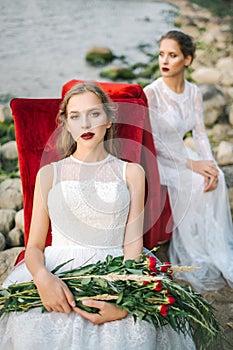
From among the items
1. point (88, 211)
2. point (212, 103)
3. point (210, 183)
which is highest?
point (88, 211)

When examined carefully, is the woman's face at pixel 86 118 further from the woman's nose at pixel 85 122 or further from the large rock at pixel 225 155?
the large rock at pixel 225 155

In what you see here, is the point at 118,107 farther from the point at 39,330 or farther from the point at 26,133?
the point at 39,330

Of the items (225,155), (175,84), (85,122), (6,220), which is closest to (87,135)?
(85,122)

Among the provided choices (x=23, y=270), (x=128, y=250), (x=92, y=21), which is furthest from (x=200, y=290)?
(x=92, y=21)

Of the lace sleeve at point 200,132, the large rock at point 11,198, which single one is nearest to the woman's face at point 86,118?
the lace sleeve at point 200,132

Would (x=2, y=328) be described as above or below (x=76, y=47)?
below

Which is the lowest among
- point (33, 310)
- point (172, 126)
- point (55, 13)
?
point (33, 310)

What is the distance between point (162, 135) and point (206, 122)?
2.82 meters

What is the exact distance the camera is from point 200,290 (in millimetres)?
3080

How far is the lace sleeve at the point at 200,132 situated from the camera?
139 inches

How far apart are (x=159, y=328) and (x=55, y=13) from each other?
13800 millimetres

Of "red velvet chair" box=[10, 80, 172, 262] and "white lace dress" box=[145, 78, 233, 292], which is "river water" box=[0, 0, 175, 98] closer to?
"white lace dress" box=[145, 78, 233, 292]

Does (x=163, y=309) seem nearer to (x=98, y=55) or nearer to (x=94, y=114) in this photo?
(x=94, y=114)

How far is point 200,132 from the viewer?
354cm
